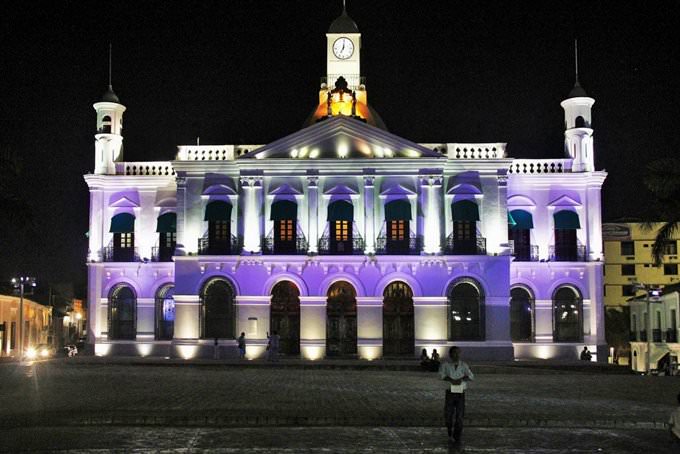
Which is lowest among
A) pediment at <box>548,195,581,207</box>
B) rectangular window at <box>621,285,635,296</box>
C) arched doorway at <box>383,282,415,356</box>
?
arched doorway at <box>383,282,415,356</box>

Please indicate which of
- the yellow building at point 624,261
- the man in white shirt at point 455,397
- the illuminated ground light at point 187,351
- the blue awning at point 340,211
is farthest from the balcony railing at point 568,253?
the man in white shirt at point 455,397

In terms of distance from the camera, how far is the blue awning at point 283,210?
42.3m

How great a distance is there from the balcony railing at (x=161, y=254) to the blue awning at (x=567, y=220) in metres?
18.2

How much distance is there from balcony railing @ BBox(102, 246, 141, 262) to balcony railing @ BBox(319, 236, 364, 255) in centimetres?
939

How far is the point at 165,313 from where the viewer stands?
45438mm

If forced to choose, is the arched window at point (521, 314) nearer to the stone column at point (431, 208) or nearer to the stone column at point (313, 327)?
the stone column at point (431, 208)

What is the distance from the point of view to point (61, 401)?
19.8 meters

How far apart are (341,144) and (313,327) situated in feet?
27.3

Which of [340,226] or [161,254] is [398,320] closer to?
[340,226]

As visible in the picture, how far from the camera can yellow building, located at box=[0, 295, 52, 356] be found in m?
60.7

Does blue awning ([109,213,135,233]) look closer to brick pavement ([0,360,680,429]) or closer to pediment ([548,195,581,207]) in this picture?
brick pavement ([0,360,680,429])

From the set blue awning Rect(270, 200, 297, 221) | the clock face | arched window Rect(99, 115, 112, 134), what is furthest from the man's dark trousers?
the clock face

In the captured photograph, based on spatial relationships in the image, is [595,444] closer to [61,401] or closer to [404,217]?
[61,401]

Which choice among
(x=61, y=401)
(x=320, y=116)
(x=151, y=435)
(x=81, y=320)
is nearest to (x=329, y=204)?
(x=320, y=116)
